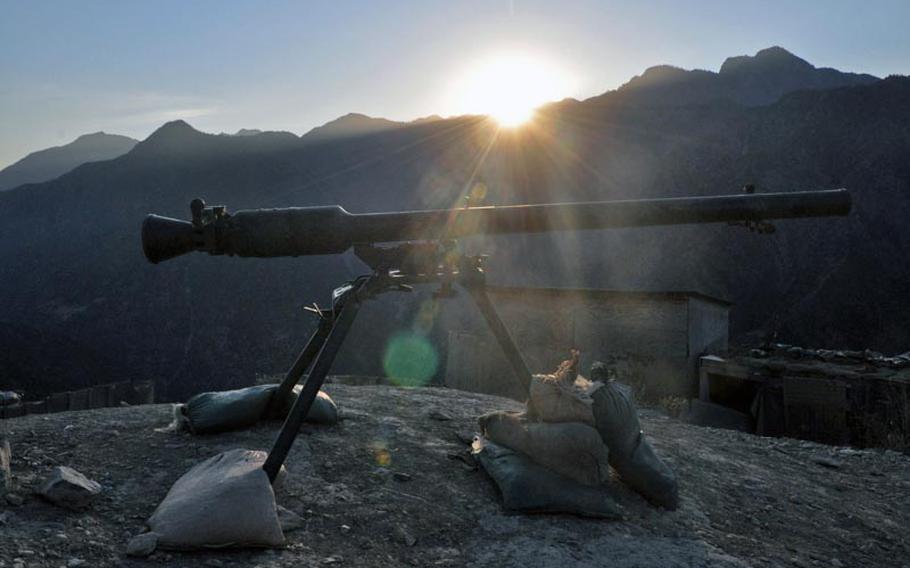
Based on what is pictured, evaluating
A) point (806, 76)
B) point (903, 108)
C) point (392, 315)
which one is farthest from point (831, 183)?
point (806, 76)

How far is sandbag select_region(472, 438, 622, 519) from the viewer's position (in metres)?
3.54

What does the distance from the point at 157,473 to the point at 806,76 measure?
86385mm

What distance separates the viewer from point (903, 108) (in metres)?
39.8

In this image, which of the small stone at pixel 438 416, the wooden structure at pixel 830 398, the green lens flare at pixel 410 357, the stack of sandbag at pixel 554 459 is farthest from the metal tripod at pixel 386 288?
the green lens flare at pixel 410 357

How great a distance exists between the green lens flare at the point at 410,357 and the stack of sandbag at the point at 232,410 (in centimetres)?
2824

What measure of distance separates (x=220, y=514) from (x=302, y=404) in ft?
2.27

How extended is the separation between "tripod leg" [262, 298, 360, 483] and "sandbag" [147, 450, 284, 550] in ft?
0.32

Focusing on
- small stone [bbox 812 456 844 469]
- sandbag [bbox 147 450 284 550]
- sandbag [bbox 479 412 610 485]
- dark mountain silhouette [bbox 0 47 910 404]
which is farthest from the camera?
dark mountain silhouette [bbox 0 47 910 404]

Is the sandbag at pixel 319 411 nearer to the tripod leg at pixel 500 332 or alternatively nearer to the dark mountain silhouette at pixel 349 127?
the tripod leg at pixel 500 332

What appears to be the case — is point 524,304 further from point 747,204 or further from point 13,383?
point 13,383

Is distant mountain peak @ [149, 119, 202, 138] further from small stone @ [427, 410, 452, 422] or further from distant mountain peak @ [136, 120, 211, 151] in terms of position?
small stone @ [427, 410, 452, 422]

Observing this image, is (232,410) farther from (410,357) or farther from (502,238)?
(502,238)

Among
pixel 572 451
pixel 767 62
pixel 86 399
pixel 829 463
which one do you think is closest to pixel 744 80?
pixel 767 62

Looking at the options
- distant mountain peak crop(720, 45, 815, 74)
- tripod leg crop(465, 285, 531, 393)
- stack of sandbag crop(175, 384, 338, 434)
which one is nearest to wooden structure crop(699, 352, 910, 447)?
tripod leg crop(465, 285, 531, 393)
